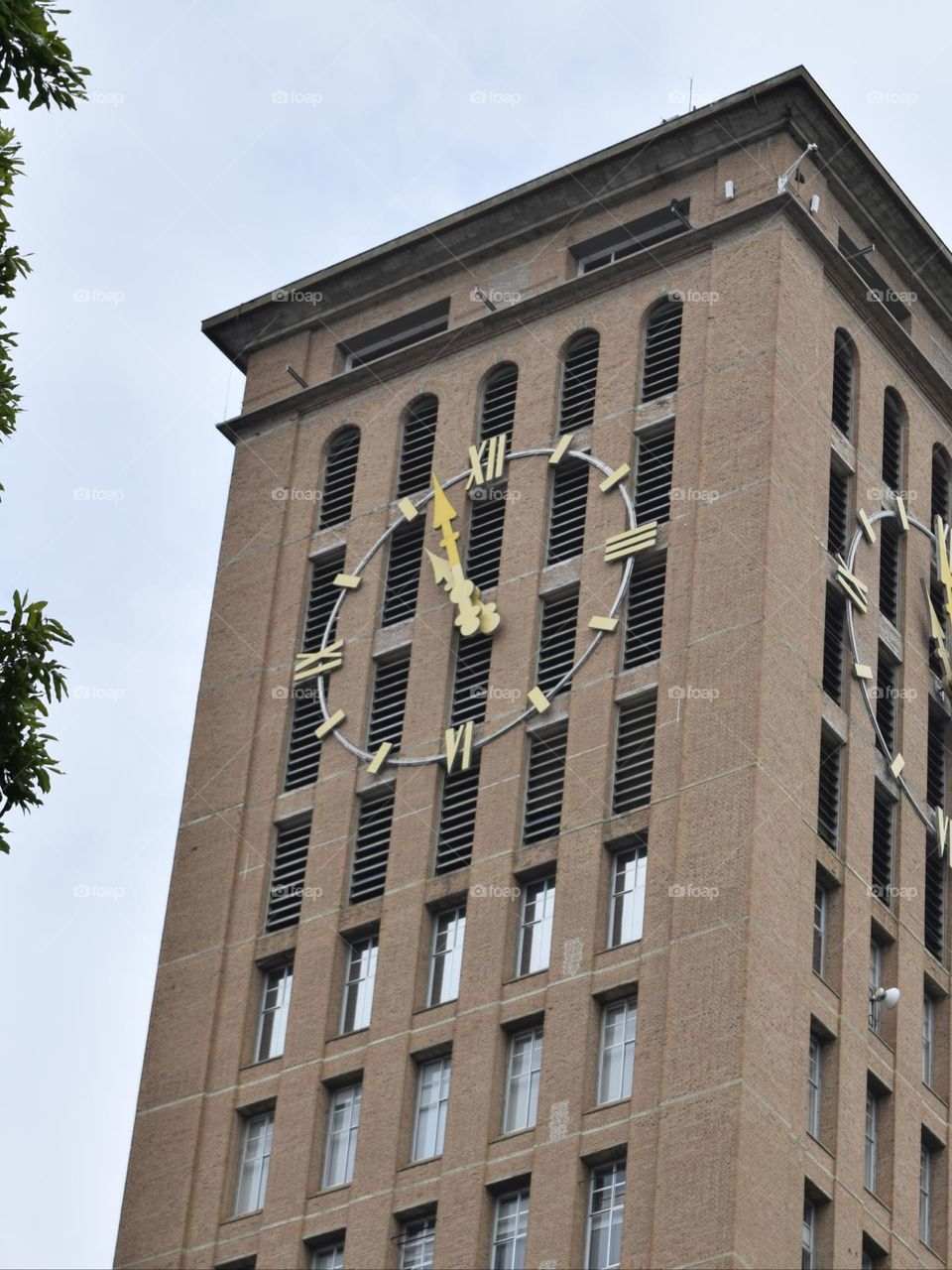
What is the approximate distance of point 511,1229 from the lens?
56.2m

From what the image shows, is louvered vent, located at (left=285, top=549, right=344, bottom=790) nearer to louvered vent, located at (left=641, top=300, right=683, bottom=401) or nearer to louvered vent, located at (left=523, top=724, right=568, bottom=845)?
louvered vent, located at (left=523, top=724, right=568, bottom=845)

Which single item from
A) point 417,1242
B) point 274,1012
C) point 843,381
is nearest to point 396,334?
point 843,381

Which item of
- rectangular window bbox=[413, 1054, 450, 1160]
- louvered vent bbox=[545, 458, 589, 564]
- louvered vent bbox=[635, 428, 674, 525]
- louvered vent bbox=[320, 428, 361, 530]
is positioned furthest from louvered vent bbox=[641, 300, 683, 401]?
rectangular window bbox=[413, 1054, 450, 1160]

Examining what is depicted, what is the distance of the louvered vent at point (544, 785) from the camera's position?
6103 cm

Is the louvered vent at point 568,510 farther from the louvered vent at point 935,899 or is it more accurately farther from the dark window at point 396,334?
the louvered vent at point 935,899

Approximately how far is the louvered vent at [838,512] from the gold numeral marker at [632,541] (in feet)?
12.9

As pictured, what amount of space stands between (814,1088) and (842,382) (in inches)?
688

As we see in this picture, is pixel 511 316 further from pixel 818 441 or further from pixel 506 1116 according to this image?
pixel 506 1116

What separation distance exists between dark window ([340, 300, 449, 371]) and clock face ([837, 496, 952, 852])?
12.2m

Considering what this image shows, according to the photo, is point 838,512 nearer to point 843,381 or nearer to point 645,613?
point 843,381

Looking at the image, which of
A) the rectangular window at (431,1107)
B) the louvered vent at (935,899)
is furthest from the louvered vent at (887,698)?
the rectangular window at (431,1107)

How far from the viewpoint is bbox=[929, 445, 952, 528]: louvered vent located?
70875 mm

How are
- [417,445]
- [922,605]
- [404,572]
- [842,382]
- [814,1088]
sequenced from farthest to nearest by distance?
[417,445], [842,382], [404,572], [922,605], [814,1088]

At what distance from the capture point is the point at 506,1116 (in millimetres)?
57875
